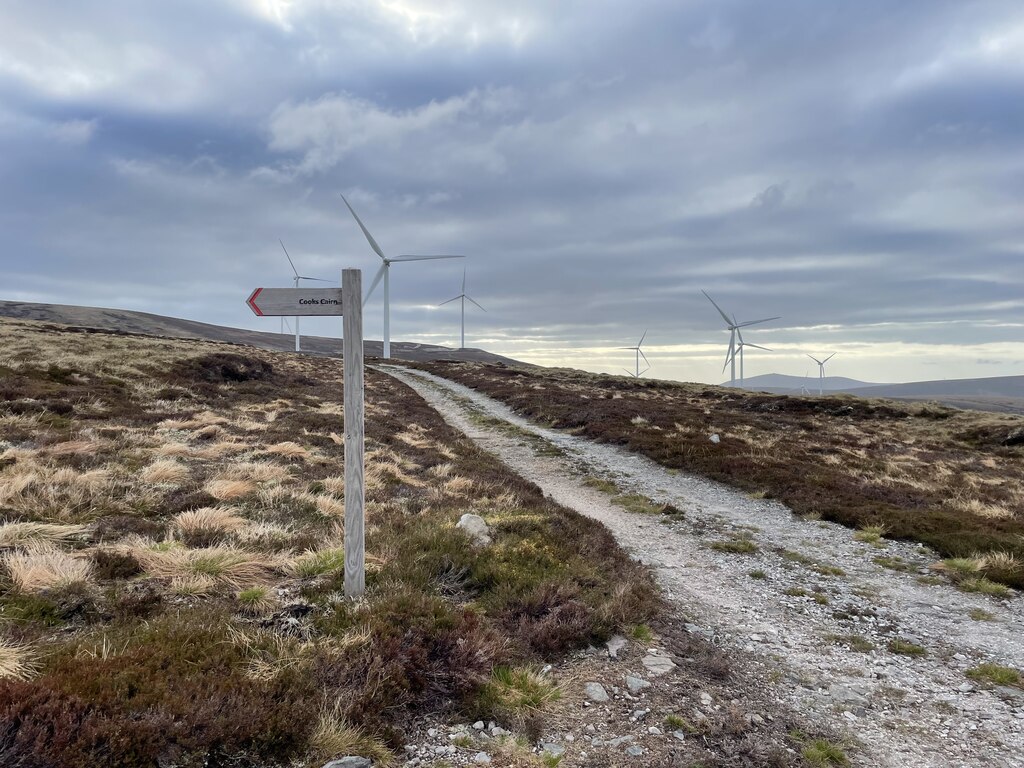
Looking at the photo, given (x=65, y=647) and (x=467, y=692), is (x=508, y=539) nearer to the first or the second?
(x=467, y=692)

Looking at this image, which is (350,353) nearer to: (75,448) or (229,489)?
(229,489)

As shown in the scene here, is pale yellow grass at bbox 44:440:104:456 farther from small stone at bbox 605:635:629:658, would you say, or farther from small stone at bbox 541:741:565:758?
small stone at bbox 541:741:565:758

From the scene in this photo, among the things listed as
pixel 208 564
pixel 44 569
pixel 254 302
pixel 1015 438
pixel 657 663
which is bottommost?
pixel 1015 438

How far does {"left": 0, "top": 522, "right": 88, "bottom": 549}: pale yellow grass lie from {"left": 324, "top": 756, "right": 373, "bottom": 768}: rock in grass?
6227 millimetres

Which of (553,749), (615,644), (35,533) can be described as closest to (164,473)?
(35,533)

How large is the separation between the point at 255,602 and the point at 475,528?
411cm

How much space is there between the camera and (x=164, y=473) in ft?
40.2

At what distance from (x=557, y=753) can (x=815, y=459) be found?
21704 mm

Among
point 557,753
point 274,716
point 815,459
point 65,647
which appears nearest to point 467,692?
point 557,753

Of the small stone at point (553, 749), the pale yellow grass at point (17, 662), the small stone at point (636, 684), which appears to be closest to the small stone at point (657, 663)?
the small stone at point (636, 684)

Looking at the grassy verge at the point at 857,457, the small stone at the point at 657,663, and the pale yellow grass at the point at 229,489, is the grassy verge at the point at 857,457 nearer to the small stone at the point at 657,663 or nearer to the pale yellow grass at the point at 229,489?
the small stone at the point at 657,663

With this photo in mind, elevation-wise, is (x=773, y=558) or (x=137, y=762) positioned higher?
(x=137, y=762)

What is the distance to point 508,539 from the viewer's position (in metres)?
9.57

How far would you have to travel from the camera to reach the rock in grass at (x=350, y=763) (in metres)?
4.08
